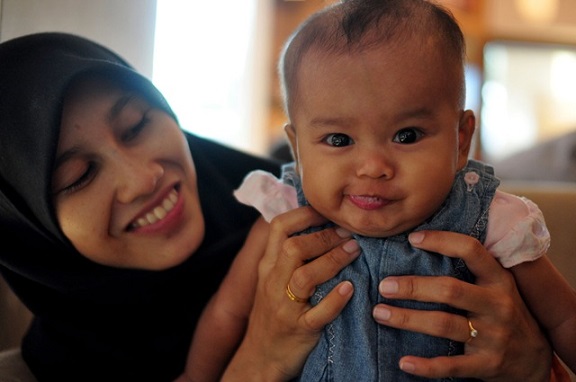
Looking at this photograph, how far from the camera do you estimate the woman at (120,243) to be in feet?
3.80

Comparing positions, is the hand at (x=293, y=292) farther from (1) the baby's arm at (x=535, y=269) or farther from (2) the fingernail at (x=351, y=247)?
(1) the baby's arm at (x=535, y=269)

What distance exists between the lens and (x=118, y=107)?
1.32m

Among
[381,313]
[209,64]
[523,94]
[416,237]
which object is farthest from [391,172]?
[523,94]

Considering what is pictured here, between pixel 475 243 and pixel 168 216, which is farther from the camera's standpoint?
pixel 168 216

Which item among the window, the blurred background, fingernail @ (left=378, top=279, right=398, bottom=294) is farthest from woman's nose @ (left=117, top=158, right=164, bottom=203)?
the window

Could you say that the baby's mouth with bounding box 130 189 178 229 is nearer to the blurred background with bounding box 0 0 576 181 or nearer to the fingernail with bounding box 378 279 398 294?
the fingernail with bounding box 378 279 398 294

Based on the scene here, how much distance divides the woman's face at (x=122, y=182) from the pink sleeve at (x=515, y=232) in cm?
65

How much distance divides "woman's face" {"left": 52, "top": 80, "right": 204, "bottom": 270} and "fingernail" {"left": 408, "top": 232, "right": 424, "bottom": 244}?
53 centimetres

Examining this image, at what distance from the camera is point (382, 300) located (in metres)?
1.11

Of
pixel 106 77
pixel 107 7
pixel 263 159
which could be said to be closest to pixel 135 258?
pixel 106 77

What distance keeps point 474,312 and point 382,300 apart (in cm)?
16

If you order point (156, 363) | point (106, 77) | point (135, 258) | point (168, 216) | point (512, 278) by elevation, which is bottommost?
point (156, 363)

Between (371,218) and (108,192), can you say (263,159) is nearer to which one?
(108,192)

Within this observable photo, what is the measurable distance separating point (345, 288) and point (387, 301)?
0.26 ft
